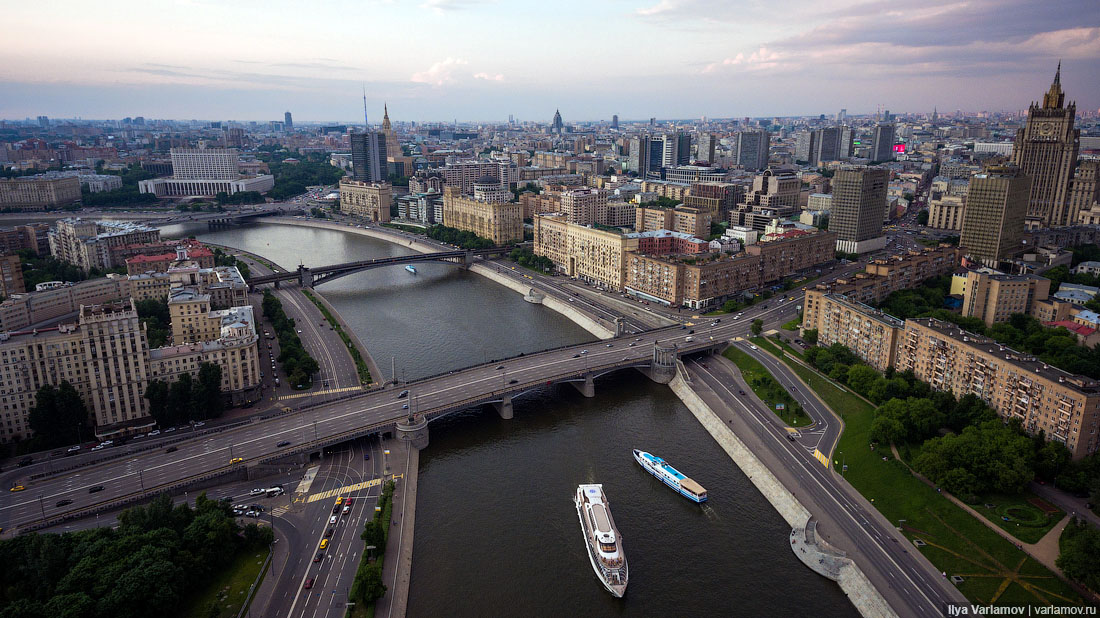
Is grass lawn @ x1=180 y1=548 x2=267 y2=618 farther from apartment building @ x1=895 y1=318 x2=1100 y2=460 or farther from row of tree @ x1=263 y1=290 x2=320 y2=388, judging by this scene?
apartment building @ x1=895 y1=318 x2=1100 y2=460

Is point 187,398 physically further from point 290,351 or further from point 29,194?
point 29,194

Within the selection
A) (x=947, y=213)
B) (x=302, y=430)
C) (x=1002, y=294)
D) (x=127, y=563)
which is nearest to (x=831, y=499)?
(x=302, y=430)

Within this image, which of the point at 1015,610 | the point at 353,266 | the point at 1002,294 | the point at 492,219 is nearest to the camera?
the point at 1015,610


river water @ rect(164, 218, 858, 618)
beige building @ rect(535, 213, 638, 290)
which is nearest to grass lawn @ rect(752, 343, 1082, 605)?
river water @ rect(164, 218, 858, 618)

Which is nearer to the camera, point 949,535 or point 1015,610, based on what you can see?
point 1015,610

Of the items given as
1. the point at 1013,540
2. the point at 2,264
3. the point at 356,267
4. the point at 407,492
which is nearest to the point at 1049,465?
the point at 1013,540

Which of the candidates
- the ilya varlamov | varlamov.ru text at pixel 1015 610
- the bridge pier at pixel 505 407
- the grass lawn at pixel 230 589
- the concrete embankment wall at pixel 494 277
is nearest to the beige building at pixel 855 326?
the concrete embankment wall at pixel 494 277

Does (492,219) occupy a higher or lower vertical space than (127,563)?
higher
